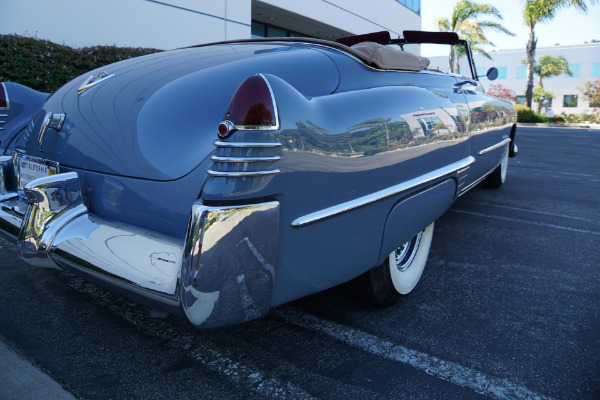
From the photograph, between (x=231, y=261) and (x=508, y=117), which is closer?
(x=231, y=261)

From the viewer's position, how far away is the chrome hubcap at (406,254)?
2562 millimetres

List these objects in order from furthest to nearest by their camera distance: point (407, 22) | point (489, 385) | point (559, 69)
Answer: point (559, 69) < point (407, 22) < point (489, 385)

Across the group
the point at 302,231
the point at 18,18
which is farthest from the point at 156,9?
the point at 302,231

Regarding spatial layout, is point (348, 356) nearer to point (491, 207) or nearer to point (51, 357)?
point (51, 357)

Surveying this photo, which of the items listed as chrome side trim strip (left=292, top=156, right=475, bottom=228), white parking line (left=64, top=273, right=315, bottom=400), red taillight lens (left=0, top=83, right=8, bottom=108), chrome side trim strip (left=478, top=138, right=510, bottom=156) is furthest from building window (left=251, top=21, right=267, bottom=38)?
white parking line (left=64, top=273, right=315, bottom=400)

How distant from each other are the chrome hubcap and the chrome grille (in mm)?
1384

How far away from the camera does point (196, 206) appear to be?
4.54 feet

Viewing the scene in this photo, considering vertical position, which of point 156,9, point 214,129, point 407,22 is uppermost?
point 407,22

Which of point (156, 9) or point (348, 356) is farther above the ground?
point (156, 9)

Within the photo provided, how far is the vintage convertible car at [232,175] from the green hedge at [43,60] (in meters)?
4.86

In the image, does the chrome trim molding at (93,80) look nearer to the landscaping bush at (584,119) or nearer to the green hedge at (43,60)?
the green hedge at (43,60)

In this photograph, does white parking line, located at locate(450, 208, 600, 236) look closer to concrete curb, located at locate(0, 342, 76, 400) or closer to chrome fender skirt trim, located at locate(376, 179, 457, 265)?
chrome fender skirt trim, located at locate(376, 179, 457, 265)

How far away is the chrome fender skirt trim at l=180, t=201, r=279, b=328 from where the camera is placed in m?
1.35

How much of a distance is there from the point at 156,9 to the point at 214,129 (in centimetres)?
884
